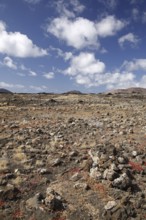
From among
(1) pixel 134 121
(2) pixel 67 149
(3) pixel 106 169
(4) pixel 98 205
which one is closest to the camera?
(4) pixel 98 205

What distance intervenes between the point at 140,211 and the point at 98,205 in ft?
6.26

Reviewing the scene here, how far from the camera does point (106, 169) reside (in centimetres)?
1623

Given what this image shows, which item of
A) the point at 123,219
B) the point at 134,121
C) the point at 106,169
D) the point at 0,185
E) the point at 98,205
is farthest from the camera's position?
the point at 134,121

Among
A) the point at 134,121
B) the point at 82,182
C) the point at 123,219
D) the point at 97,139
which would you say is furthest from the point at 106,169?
the point at 134,121

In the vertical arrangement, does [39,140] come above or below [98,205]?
above

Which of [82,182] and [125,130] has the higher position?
[125,130]

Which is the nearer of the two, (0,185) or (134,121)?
(0,185)

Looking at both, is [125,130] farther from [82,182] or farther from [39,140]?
[82,182]

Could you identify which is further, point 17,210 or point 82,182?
point 82,182

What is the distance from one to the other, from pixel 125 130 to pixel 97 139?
3.98 meters

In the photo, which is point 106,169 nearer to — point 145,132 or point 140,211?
point 140,211

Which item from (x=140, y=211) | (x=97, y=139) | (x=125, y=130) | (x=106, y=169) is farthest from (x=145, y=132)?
(x=140, y=211)

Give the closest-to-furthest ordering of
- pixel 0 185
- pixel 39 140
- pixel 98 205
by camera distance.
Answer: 1. pixel 98 205
2. pixel 0 185
3. pixel 39 140

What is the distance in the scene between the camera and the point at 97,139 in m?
24.4
